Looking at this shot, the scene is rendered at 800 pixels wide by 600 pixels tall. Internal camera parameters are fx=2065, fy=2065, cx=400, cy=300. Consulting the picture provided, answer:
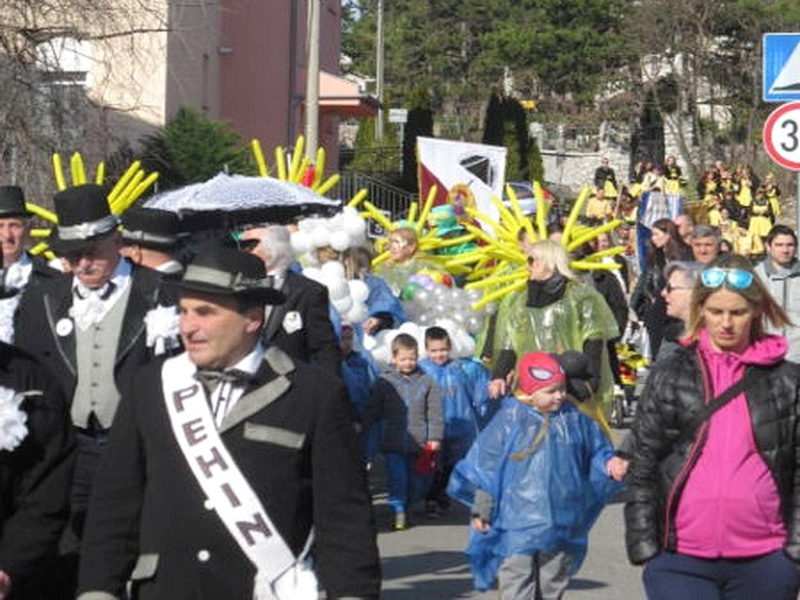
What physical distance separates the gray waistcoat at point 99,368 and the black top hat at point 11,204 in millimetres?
1653

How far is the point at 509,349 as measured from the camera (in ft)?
39.4

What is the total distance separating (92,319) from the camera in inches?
293

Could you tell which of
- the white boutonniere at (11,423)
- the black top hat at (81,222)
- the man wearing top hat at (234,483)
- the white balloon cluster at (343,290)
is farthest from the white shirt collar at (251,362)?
the white balloon cluster at (343,290)

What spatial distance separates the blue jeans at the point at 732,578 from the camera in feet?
21.3

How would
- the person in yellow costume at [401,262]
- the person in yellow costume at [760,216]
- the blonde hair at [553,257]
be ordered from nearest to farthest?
the blonde hair at [553,257], the person in yellow costume at [401,262], the person in yellow costume at [760,216]

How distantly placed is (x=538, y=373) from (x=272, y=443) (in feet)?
12.8

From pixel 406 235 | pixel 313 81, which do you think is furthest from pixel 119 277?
pixel 313 81

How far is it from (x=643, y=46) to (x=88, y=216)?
54.3 m

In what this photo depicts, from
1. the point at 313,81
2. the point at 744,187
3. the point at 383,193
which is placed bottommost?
the point at 383,193

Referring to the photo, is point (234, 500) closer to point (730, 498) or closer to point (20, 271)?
point (730, 498)

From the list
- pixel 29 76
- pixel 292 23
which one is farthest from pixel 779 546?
pixel 292 23

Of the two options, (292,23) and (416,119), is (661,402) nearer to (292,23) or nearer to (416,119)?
(292,23)

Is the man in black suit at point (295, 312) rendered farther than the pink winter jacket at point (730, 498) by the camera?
Yes

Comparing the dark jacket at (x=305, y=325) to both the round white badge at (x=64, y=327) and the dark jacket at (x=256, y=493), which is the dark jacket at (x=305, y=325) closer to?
the round white badge at (x=64, y=327)
